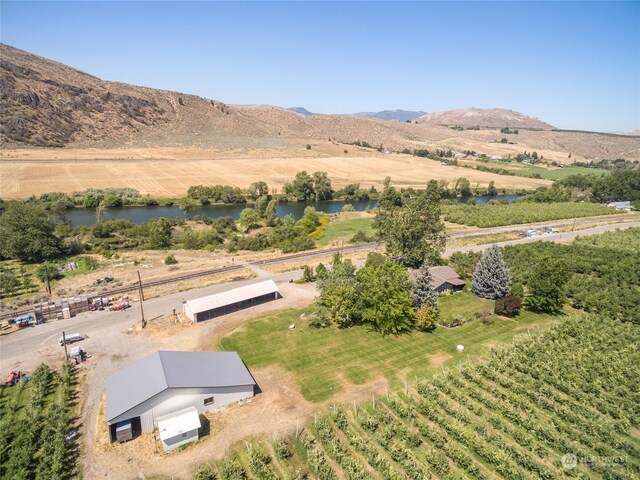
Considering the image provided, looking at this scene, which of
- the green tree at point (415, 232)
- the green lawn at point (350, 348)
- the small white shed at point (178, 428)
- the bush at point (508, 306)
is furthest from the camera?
the green tree at point (415, 232)

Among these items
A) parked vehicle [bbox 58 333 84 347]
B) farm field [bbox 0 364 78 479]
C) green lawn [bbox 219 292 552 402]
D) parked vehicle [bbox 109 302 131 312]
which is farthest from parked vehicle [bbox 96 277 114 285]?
green lawn [bbox 219 292 552 402]

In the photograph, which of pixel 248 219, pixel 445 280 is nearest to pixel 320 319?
pixel 445 280

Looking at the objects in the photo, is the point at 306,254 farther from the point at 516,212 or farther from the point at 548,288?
the point at 516,212

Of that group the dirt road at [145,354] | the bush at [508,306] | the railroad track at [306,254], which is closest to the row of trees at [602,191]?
the railroad track at [306,254]

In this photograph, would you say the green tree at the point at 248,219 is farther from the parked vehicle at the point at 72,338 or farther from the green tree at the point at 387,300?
the parked vehicle at the point at 72,338

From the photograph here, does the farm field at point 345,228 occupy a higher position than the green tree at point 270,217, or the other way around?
the green tree at point 270,217

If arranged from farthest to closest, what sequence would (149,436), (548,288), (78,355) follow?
(548,288) < (78,355) < (149,436)
